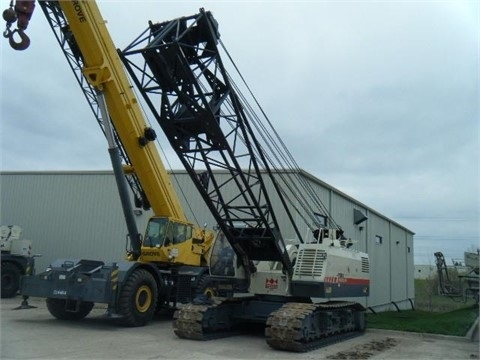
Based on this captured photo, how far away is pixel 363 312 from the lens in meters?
15.2

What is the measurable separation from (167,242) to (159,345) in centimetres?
474

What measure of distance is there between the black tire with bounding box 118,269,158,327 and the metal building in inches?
315

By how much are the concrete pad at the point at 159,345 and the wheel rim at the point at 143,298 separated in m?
0.53

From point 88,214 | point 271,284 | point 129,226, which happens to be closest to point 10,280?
point 88,214

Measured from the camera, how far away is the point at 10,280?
20641mm

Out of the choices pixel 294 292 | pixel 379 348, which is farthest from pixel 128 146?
pixel 379 348

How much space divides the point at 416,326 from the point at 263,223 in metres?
6.91

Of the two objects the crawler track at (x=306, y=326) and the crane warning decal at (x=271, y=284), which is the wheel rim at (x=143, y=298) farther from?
the crawler track at (x=306, y=326)

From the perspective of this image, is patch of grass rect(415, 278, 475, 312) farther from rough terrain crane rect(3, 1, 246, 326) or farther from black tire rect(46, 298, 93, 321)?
black tire rect(46, 298, 93, 321)

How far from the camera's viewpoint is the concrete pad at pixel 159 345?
9961mm

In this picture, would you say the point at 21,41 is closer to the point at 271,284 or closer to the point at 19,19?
the point at 19,19

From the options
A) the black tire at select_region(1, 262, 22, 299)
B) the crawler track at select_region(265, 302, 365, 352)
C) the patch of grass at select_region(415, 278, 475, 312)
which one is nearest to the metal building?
the black tire at select_region(1, 262, 22, 299)

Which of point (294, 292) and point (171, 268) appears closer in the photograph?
point (294, 292)

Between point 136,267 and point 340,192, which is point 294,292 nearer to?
point 136,267
